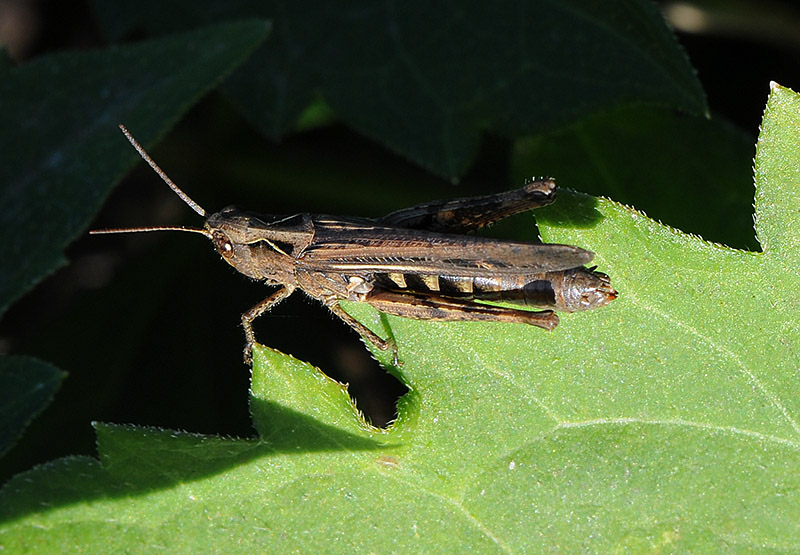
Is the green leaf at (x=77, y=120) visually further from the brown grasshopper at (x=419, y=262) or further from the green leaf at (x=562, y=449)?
the green leaf at (x=562, y=449)

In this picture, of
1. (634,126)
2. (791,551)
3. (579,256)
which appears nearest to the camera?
(791,551)

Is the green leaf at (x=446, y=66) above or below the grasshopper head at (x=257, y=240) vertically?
above

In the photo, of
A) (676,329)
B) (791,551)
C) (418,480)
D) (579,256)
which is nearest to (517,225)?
(579,256)

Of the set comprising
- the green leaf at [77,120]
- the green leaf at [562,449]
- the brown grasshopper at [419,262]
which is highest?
the green leaf at [77,120]

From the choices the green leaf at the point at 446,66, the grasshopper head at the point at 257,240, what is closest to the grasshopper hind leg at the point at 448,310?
the grasshopper head at the point at 257,240

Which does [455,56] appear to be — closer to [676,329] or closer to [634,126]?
[634,126]

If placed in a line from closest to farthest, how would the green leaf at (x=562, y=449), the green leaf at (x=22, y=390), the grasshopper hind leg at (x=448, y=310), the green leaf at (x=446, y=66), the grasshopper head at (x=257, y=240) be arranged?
the green leaf at (x=562, y=449) < the grasshopper hind leg at (x=448, y=310) < the green leaf at (x=22, y=390) < the grasshopper head at (x=257, y=240) < the green leaf at (x=446, y=66)
